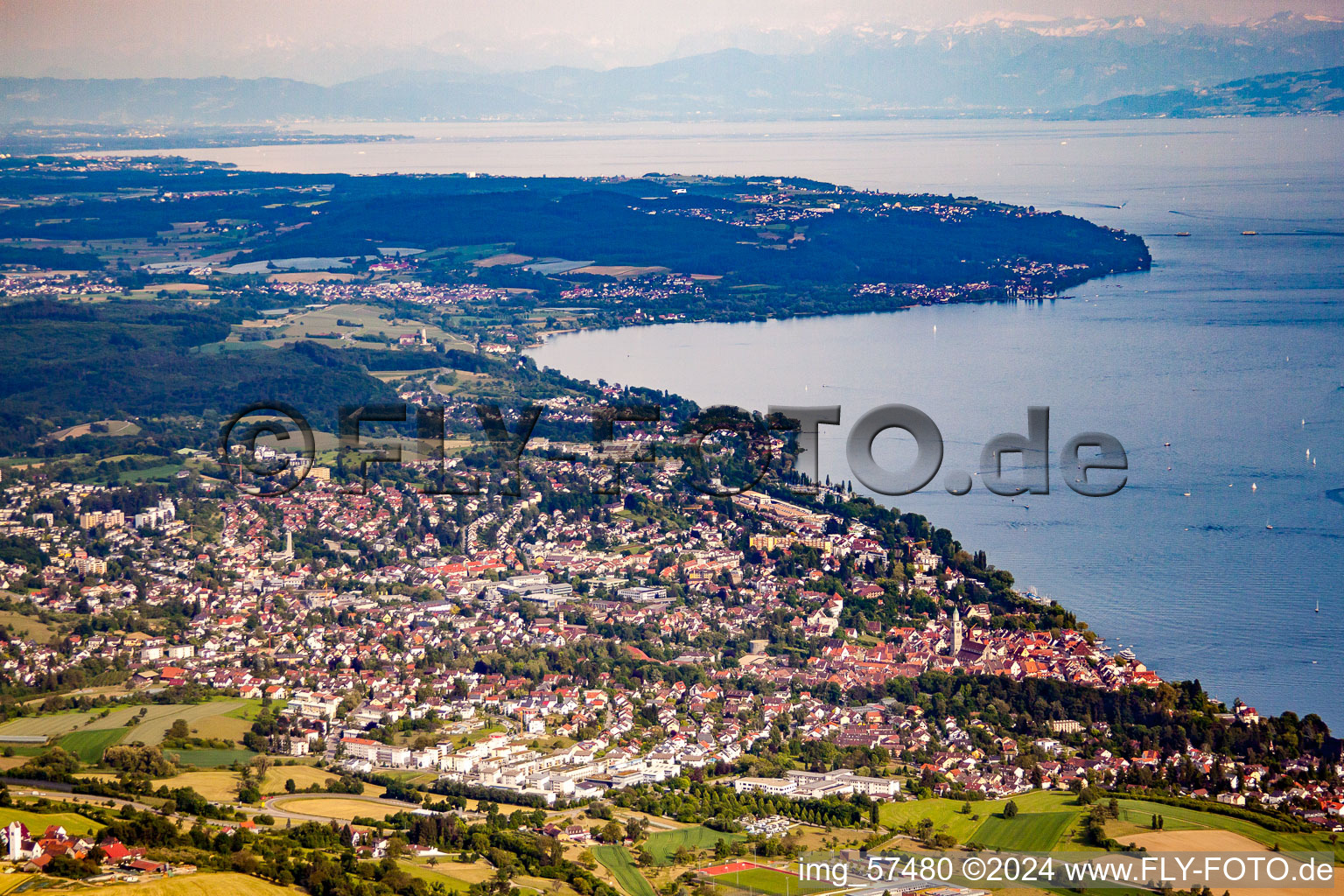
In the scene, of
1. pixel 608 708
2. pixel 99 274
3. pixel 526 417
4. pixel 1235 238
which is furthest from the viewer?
pixel 1235 238

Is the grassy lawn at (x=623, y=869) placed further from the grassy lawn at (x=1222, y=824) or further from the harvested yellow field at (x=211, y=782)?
the grassy lawn at (x=1222, y=824)

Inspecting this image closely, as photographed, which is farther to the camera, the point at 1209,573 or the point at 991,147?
the point at 991,147

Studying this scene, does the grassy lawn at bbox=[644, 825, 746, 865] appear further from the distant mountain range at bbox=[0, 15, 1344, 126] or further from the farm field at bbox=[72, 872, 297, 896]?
the distant mountain range at bbox=[0, 15, 1344, 126]

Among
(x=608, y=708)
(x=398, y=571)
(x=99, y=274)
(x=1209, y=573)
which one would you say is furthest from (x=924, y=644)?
(x=99, y=274)

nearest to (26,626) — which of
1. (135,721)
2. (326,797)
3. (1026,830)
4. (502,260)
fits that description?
(135,721)

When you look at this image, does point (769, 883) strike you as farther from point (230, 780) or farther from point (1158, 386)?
point (1158, 386)

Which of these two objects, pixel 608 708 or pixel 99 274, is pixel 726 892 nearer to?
pixel 608 708

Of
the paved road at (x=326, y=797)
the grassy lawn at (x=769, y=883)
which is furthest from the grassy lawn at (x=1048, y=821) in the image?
the paved road at (x=326, y=797)

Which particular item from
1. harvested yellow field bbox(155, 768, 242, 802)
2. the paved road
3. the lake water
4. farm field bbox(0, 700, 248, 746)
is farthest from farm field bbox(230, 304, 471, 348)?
the paved road
